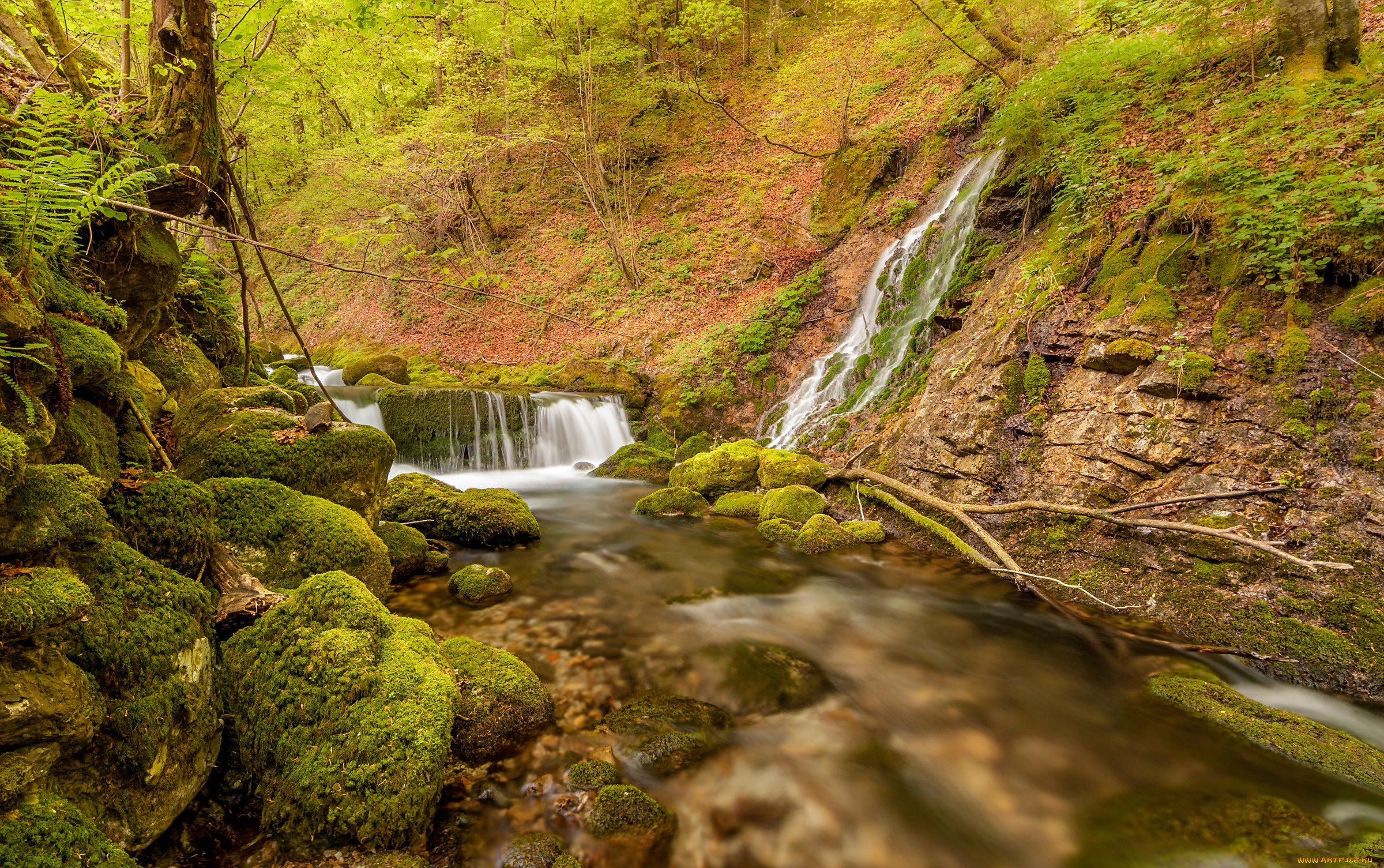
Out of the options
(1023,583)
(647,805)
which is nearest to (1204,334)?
(1023,583)

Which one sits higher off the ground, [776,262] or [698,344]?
[776,262]

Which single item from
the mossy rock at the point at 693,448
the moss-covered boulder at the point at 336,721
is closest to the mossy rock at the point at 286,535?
the moss-covered boulder at the point at 336,721

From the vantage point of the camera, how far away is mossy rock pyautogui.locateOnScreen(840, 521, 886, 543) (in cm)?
632

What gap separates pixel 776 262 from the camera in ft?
43.6

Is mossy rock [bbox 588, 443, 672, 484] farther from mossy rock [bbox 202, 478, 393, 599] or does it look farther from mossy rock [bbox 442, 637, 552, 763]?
mossy rock [bbox 442, 637, 552, 763]

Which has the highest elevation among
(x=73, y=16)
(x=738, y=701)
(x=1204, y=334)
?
(x=73, y=16)

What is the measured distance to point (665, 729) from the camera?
330 cm

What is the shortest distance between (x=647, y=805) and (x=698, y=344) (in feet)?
33.4

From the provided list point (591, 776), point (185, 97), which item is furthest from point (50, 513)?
point (185, 97)

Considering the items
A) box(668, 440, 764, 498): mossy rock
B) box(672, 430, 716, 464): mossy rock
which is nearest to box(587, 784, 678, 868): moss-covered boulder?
box(668, 440, 764, 498): mossy rock

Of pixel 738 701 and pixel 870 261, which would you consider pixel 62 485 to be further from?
pixel 870 261

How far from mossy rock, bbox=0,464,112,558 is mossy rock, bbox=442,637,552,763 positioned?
1687 millimetres

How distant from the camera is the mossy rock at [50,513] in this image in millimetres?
1880

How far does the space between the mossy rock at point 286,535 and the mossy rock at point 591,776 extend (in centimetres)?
174
